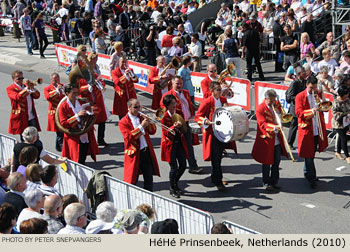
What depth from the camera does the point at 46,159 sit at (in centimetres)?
915

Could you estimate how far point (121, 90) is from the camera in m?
12.9

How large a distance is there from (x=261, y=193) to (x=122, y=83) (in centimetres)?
417

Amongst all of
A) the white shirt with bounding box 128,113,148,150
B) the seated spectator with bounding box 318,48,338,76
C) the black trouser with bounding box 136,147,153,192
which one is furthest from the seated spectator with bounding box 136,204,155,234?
the seated spectator with bounding box 318,48,338,76

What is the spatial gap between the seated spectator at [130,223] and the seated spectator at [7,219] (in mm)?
1113

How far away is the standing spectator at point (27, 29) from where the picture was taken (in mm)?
22703

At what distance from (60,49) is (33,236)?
1497 cm

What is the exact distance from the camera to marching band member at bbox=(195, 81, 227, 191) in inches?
399

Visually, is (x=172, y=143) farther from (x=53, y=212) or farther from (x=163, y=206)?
(x=53, y=212)

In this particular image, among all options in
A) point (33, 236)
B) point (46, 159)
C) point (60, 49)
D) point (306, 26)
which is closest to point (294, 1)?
point (306, 26)

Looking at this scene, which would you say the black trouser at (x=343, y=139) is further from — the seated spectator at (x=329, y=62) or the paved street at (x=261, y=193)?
the seated spectator at (x=329, y=62)

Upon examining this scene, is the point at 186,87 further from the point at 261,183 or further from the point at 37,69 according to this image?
the point at 37,69

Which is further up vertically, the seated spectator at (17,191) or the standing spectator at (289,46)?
the standing spectator at (289,46)

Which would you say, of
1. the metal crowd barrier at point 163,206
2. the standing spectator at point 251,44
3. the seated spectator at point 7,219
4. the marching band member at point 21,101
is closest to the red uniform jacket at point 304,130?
the metal crowd barrier at point 163,206

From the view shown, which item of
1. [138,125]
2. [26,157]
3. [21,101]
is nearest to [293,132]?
[138,125]
